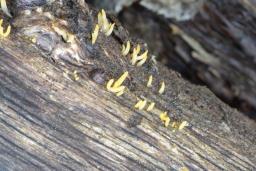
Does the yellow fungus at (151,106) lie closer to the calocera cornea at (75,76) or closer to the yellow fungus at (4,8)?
the calocera cornea at (75,76)

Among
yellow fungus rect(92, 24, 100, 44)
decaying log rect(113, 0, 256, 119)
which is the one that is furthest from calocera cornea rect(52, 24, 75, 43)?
decaying log rect(113, 0, 256, 119)

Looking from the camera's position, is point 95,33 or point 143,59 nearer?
point 95,33

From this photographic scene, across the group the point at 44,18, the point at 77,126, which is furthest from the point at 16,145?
the point at 44,18

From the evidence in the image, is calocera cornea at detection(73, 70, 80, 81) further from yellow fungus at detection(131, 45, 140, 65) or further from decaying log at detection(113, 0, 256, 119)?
decaying log at detection(113, 0, 256, 119)

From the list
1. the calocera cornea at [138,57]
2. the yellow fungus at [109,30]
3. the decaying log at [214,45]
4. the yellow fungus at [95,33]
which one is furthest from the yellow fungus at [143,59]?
the decaying log at [214,45]

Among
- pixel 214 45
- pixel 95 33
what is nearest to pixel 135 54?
pixel 95 33

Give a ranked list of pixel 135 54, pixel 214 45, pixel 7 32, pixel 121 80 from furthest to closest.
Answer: pixel 214 45 → pixel 135 54 → pixel 121 80 → pixel 7 32

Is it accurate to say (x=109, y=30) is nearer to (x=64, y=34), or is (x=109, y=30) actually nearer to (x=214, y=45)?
(x=64, y=34)
